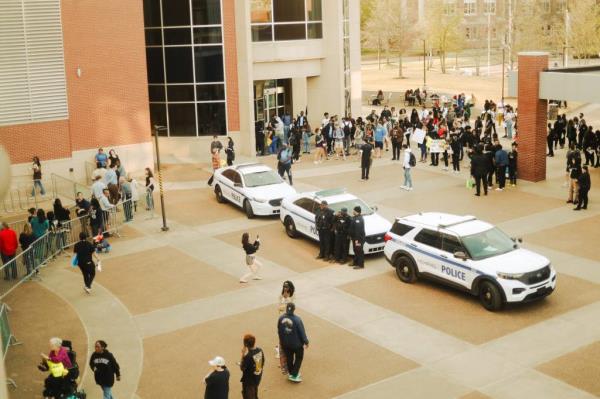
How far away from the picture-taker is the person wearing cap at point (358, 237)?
62.6ft

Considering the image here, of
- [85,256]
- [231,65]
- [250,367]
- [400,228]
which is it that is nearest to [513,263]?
[400,228]

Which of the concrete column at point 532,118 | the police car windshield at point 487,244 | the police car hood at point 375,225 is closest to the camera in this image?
the police car windshield at point 487,244

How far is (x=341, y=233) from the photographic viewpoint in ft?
64.7

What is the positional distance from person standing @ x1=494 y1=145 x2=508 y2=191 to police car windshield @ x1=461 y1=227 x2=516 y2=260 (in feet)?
34.0

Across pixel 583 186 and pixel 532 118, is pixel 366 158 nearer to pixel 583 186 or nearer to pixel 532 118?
pixel 532 118

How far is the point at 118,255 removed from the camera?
21672mm

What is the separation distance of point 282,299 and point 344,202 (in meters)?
Result: 7.75

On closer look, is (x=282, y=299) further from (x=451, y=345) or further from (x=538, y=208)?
(x=538, y=208)

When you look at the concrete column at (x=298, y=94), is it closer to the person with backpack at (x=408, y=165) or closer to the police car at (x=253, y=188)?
the person with backpack at (x=408, y=165)

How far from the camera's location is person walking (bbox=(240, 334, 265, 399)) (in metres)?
11.6

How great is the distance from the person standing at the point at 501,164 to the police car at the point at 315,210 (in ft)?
25.5

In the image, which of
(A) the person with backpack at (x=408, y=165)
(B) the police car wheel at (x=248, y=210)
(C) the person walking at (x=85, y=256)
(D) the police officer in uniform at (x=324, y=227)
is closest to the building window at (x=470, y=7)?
(A) the person with backpack at (x=408, y=165)

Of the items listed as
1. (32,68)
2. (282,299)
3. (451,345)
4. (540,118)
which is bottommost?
(451,345)

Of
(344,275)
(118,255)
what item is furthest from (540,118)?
(118,255)
